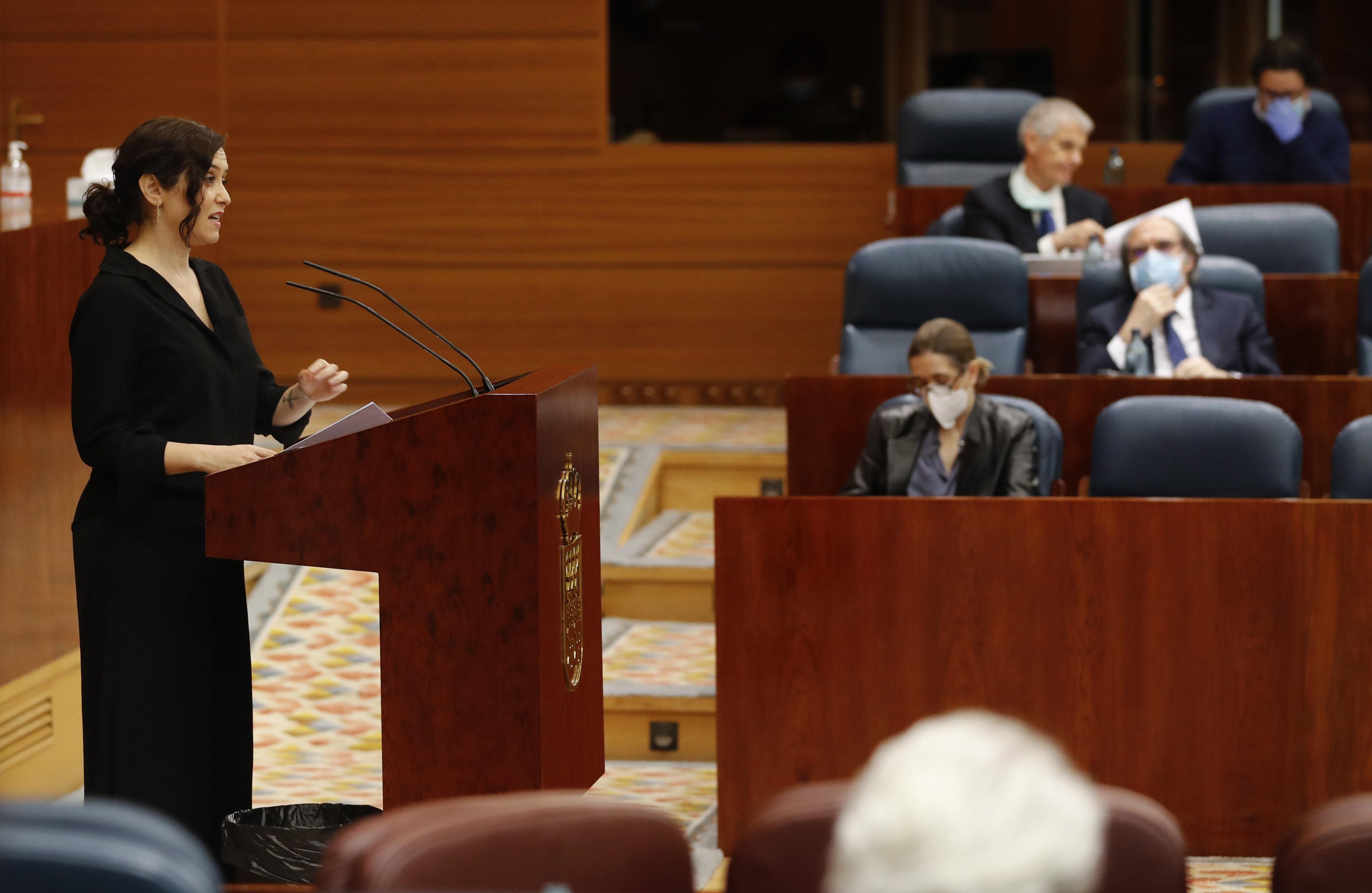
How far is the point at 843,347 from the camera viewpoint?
4.38 m

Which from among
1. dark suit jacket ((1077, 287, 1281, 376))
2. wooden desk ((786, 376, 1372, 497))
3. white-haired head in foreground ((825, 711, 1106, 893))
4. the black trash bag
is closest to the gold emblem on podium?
the black trash bag

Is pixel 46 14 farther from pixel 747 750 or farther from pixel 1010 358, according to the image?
pixel 747 750

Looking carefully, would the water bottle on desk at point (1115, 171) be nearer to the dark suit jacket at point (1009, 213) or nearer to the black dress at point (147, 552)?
the dark suit jacket at point (1009, 213)

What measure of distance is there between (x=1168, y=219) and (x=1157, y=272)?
187mm

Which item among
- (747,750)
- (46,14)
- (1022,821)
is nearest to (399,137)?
(46,14)

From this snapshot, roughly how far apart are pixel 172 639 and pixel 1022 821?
1.40 m

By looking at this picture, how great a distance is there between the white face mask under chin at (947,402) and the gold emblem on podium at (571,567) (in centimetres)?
151

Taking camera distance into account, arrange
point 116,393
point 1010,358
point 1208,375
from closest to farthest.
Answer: point 116,393 → point 1208,375 → point 1010,358

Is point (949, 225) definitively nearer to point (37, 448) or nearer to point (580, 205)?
point (580, 205)

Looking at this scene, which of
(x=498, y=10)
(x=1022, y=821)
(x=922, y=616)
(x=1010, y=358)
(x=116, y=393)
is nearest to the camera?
(x=1022, y=821)

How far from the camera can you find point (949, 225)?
4.99 meters

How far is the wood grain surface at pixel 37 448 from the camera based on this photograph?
3066 millimetres

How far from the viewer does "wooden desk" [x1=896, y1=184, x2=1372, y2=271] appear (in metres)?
5.11

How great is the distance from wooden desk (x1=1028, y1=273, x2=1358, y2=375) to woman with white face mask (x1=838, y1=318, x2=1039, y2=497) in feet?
3.67
